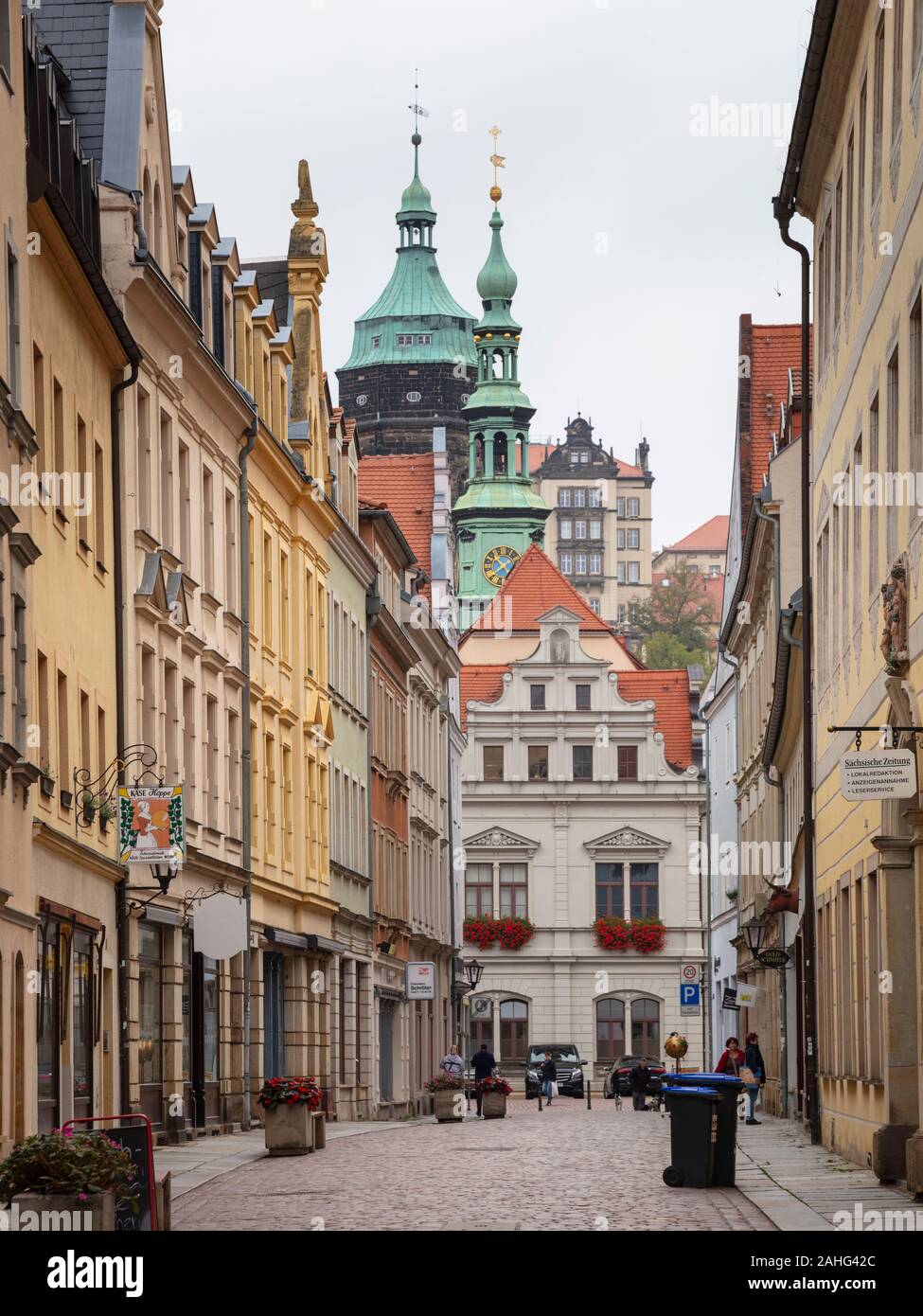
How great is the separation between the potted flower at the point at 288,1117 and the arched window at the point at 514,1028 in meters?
55.1

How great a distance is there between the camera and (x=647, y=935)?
3307 inches

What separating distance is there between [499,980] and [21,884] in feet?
211

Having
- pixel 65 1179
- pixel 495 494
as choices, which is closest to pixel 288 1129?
pixel 65 1179

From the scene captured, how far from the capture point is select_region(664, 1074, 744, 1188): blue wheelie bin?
21375mm

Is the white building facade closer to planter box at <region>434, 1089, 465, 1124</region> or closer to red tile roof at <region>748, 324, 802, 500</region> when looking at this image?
red tile roof at <region>748, 324, 802, 500</region>

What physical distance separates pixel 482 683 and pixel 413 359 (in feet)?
261

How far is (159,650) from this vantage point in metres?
32.2

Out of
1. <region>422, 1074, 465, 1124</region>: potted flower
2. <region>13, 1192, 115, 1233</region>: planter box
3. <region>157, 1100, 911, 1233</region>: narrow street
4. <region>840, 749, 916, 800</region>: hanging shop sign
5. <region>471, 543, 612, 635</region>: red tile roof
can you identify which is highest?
<region>471, 543, 612, 635</region>: red tile roof

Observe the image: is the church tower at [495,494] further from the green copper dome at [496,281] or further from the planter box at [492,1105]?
the planter box at [492,1105]

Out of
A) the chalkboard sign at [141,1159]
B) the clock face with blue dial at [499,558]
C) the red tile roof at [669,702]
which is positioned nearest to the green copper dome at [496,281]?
the clock face with blue dial at [499,558]

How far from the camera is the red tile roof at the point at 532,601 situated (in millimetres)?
89500

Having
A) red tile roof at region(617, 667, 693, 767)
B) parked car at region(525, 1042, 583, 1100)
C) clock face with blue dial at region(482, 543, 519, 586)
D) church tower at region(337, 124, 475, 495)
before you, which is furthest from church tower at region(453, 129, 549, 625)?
parked car at region(525, 1042, 583, 1100)

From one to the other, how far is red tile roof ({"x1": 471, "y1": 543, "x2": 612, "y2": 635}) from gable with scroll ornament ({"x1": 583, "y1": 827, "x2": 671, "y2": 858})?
7.56 metres
